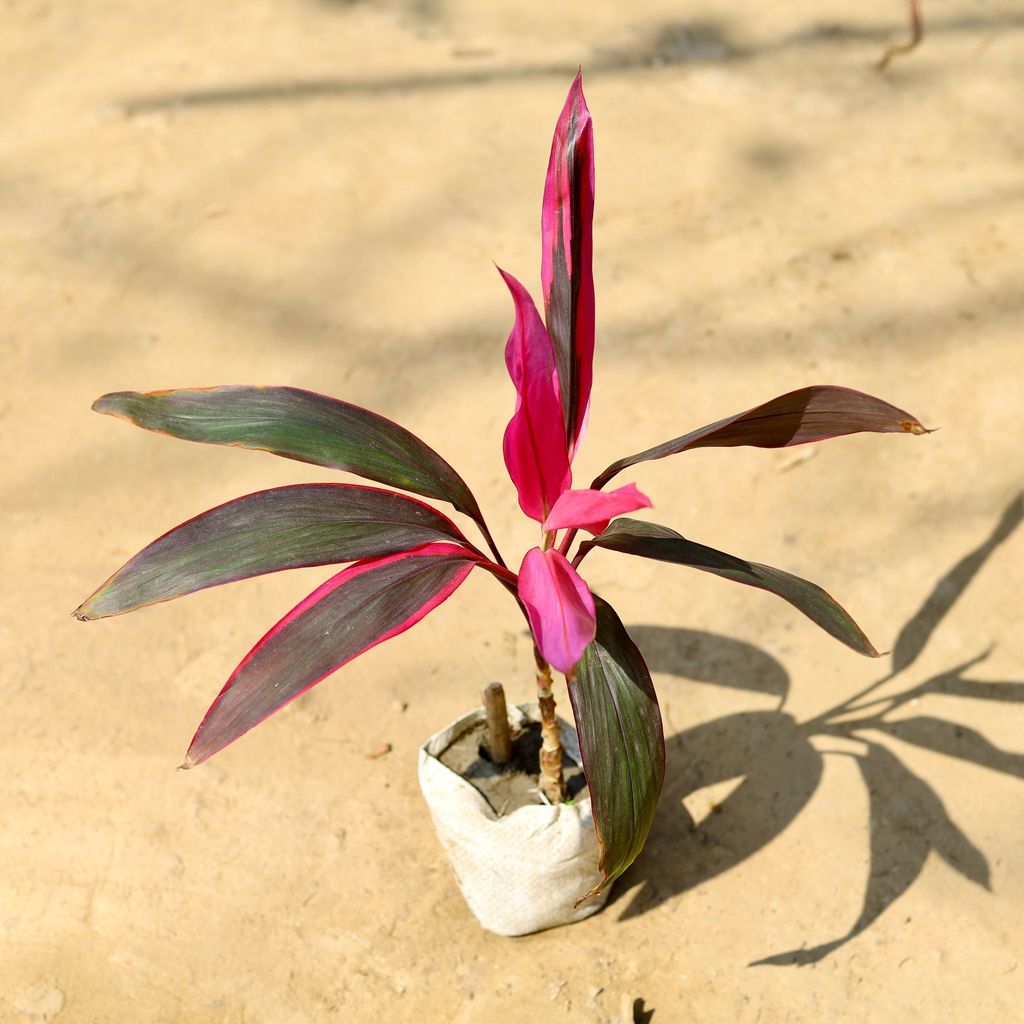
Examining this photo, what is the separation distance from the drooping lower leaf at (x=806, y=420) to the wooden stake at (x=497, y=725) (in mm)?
442

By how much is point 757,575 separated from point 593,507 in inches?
9.0

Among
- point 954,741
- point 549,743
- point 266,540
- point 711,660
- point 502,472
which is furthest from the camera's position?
point 502,472

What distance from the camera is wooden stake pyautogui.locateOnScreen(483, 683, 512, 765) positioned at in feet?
5.32

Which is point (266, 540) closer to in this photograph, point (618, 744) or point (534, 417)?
point (534, 417)

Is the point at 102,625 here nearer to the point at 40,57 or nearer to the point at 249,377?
the point at 249,377

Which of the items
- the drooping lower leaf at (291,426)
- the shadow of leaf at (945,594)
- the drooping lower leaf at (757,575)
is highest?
the drooping lower leaf at (291,426)

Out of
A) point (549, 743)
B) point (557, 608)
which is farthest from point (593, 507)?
point (549, 743)

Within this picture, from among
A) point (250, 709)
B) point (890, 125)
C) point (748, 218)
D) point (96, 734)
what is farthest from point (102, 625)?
point (890, 125)

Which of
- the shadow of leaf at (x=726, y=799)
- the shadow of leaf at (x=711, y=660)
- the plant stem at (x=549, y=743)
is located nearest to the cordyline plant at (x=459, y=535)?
the plant stem at (x=549, y=743)

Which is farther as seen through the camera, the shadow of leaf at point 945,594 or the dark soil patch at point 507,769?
the shadow of leaf at point 945,594

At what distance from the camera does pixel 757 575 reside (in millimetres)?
1326

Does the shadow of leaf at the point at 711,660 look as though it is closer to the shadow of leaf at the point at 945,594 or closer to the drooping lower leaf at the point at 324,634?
the shadow of leaf at the point at 945,594

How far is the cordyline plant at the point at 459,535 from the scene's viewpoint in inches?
50.1

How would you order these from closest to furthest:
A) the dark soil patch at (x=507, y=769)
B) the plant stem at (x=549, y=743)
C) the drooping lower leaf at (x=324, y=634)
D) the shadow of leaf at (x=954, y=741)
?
the drooping lower leaf at (x=324, y=634), the plant stem at (x=549, y=743), the dark soil patch at (x=507, y=769), the shadow of leaf at (x=954, y=741)
